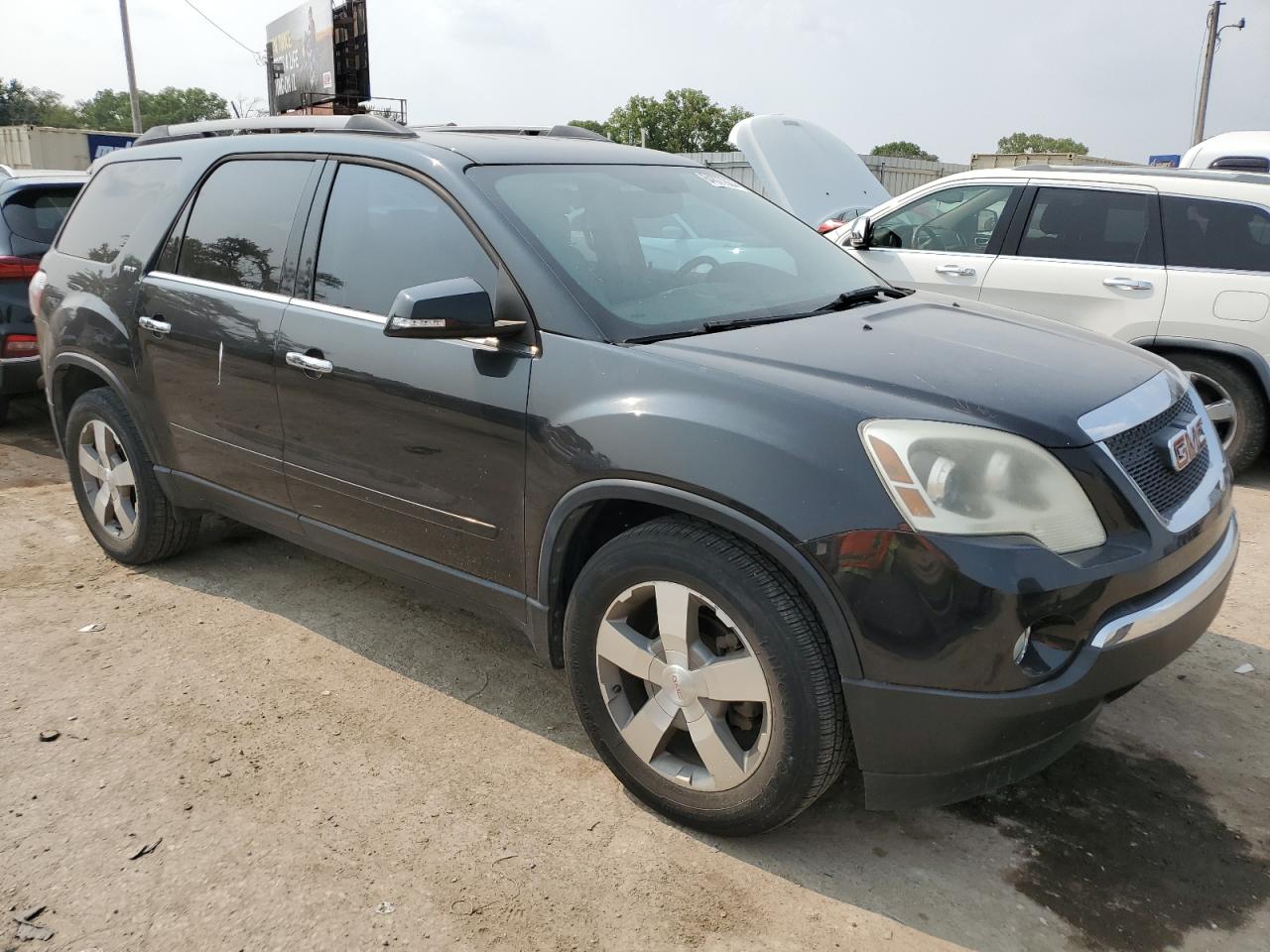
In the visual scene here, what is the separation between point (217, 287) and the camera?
11.9 feet

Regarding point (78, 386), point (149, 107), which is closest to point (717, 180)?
point (78, 386)

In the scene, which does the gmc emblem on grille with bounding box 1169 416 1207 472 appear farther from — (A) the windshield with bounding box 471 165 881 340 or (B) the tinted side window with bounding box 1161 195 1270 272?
(B) the tinted side window with bounding box 1161 195 1270 272

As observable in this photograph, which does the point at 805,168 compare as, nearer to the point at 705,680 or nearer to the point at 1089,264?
the point at 1089,264

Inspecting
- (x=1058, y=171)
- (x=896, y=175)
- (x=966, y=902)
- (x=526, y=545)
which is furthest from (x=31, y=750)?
(x=896, y=175)

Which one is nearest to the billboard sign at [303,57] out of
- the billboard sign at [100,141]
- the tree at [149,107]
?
the billboard sign at [100,141]

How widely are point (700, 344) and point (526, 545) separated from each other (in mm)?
732

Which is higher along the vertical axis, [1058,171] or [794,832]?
[1058,171]

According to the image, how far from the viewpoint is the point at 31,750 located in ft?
10.00

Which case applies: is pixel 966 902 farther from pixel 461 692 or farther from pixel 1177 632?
pixel 461 692

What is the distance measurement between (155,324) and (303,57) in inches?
1369

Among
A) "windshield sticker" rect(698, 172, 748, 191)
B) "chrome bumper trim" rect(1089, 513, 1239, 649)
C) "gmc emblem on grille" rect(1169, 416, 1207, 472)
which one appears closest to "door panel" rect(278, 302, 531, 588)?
"windshield sticker" rect(698, 172, 748, 191)

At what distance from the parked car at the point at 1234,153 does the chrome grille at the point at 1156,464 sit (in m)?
7.72

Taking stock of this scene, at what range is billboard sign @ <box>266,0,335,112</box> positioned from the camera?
31828 mm

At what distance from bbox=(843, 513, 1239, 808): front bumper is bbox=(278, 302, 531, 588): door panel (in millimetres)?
1110
